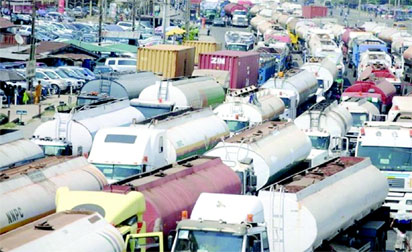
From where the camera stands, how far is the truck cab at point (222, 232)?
1705 centimetres

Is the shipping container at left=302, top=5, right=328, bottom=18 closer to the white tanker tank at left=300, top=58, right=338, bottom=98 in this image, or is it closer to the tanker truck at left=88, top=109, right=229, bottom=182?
the white tanker tank at left=300, top=58, right=338, bottom=98

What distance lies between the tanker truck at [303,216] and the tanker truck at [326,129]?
5.51 metres

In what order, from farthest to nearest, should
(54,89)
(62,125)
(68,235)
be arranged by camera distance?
(54,89), (62,125), (68,235)

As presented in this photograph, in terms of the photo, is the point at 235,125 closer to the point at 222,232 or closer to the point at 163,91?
the point at 163,91

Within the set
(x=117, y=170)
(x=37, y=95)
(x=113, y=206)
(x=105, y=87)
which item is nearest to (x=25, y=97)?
(x=37, y=95)

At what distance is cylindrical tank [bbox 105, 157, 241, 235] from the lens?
63.1ft

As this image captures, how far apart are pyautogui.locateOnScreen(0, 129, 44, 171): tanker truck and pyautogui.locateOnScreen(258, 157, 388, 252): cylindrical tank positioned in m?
6.24

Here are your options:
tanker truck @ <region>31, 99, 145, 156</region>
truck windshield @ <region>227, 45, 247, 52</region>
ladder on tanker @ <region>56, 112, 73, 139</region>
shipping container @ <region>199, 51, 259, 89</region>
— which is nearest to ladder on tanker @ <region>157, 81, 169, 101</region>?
tanker truck @ <region>31, 99, 145, 156</region>

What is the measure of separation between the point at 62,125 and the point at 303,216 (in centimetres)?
977

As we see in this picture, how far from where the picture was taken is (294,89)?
44281 mm

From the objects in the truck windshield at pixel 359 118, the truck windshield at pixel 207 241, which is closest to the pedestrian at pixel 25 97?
the truck windshield at pixel 359 118

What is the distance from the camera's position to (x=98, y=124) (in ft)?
96.5

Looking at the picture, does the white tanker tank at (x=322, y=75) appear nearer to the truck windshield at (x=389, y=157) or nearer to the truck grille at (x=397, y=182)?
the truck windshield at (x=389, y=157)

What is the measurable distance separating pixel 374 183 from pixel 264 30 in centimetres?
7234
